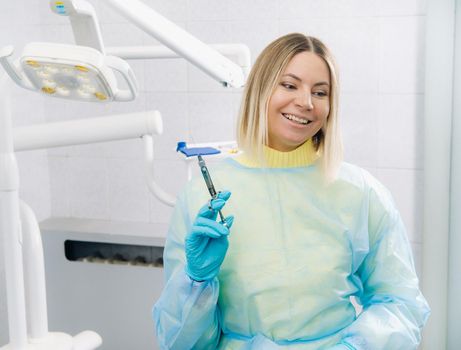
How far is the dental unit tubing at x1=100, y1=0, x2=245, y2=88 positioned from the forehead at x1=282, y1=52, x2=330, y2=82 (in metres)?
0.26

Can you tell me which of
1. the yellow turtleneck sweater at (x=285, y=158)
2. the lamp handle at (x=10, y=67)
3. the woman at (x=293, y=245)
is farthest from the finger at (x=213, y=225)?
the lamp handle at (x=10, y=67)

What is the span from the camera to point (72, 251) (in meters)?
2.98

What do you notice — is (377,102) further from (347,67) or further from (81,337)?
(81,337)

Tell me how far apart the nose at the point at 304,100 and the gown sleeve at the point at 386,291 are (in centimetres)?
25

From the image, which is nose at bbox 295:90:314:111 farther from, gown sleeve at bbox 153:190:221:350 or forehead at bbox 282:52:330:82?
gown sleeve at bbox 153:190:221:350

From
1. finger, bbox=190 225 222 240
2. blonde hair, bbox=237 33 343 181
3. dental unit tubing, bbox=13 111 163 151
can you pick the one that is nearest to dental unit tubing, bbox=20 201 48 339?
dental unit tubing, bbox=13 111 163 151

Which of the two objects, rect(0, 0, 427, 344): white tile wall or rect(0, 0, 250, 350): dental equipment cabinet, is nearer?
rect(0, 0, 250, 350): dental equipment cabinet

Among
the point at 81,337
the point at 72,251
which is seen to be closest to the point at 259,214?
the point at 81,337

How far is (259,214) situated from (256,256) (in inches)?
3.9

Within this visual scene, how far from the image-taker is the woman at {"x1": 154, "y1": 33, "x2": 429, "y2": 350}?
4.89 ft

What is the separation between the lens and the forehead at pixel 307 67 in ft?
4.98

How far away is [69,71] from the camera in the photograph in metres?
1.34

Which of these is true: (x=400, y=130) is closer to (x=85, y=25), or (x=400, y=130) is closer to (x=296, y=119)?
(x=296, y=119)

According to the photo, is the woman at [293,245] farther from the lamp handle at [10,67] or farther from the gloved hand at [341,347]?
the lamp handle at [10,67]
